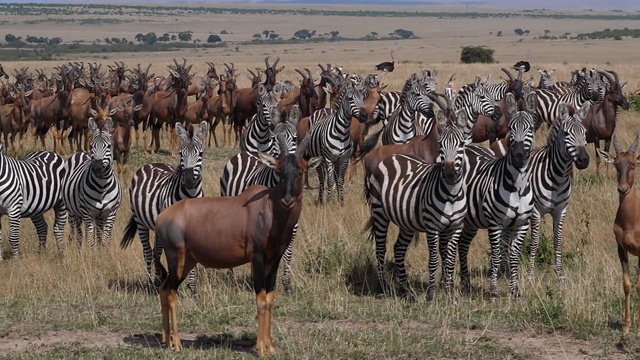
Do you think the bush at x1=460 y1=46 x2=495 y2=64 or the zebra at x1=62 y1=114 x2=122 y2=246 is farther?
the bush at x1=460 y1=46 x2=495 y2=64

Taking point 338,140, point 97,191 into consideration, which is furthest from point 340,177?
point 97,191

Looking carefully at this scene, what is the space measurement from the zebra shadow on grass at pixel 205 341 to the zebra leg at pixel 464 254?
8.95 feet

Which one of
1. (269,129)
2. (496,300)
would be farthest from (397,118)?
(496,300)

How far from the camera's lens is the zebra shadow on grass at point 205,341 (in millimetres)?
7863

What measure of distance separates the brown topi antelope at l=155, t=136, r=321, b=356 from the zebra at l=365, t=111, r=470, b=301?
6.45 ft

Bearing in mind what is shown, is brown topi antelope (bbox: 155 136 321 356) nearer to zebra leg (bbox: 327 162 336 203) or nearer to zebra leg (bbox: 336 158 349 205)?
zebra leg (bbox: 336 158 349 205)

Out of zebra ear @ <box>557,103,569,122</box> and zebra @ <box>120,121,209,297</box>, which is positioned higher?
zebra ear @ <box>557,103,569,122</box>

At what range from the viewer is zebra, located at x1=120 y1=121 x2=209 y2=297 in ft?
32.1

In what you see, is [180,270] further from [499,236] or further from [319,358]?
[499,236]

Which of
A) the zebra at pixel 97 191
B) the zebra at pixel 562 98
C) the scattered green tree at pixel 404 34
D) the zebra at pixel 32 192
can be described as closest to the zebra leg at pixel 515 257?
the zebra at pixel 97 191

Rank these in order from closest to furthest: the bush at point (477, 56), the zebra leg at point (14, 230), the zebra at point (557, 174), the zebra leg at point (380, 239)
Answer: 1. the zebra at point (557, 174)
2. the zebra leg at point (380, 239)
3. the zebra leg at point (14, 230)
4. the bush at point (477, 56)

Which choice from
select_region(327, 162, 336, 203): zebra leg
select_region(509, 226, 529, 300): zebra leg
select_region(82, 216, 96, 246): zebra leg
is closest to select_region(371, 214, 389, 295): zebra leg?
select_region(509, 226, 529, 300): zebra leg

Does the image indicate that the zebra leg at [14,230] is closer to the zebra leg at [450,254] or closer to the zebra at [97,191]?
the zebra at [97,191]

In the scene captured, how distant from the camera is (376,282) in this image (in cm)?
1045
